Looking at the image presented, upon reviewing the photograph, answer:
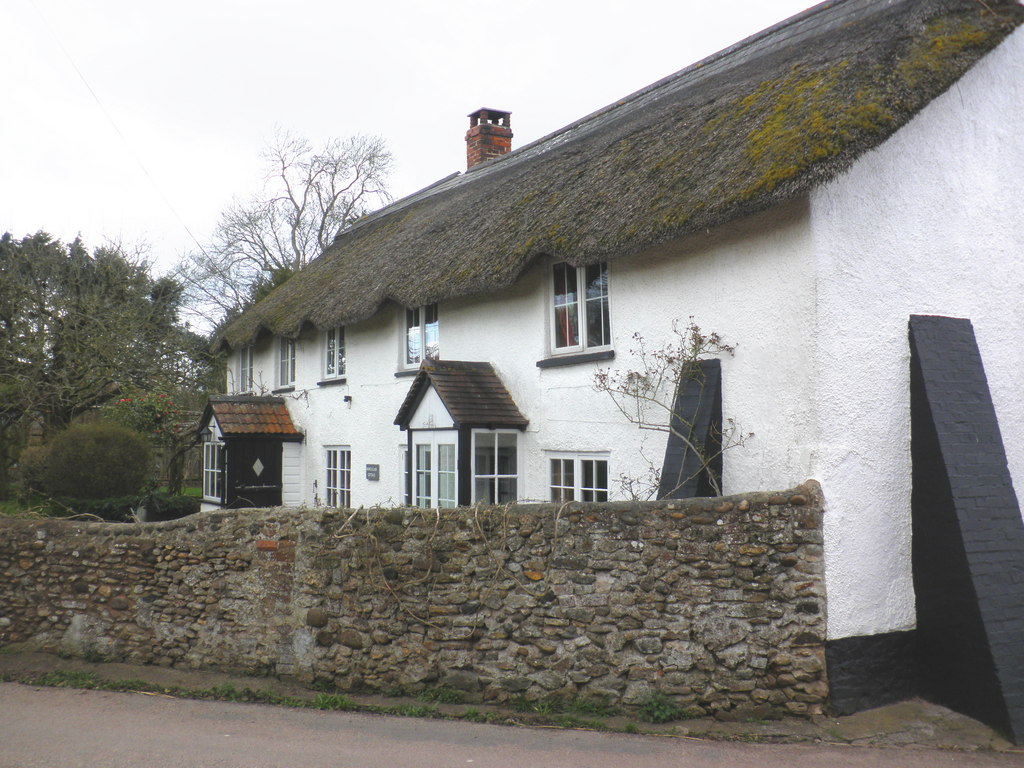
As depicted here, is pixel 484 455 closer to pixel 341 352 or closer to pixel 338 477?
pixel 338 477

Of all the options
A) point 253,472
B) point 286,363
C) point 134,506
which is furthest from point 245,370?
point 253,472

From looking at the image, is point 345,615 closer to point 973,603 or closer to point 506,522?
point 506,522

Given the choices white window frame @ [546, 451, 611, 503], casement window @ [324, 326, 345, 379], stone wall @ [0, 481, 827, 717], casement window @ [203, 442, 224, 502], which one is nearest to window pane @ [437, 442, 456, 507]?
white window frame @ [546, 451, 611, 503]

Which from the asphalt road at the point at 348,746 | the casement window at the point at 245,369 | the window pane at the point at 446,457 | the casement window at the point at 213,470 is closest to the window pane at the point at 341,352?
the casement window at the point at 213,470

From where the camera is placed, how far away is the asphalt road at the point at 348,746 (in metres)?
5.54

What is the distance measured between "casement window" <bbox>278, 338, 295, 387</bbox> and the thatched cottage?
247 inches

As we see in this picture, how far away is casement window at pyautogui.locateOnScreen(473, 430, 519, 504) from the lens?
1015 cm

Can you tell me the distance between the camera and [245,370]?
1950cm

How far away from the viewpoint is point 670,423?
7.86m

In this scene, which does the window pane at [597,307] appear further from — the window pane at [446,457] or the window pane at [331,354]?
the window pane at [331,354]

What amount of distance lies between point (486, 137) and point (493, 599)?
13915 mm

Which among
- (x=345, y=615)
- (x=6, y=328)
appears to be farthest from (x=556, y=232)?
(x=6, y=328)

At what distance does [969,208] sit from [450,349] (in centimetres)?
654

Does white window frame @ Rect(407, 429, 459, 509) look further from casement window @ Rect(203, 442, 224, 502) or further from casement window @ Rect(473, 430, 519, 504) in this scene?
casement window @ Rect(203, 442, 224, 502)
